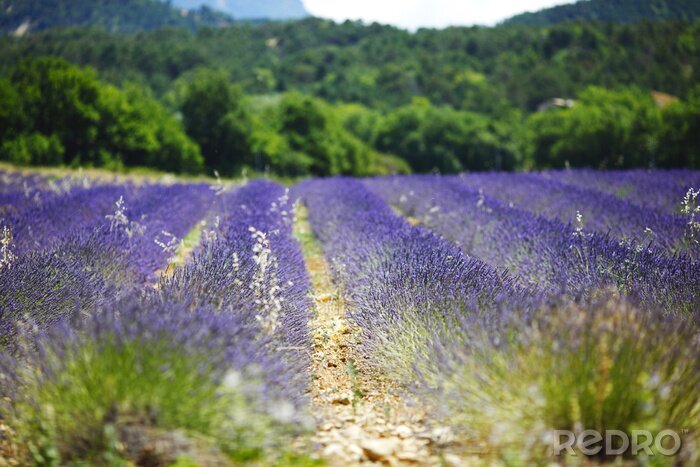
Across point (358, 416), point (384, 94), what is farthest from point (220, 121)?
point (384, 94)

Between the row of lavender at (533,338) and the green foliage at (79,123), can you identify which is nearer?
the row of lavender at (533,338)

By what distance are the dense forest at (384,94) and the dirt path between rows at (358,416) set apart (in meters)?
18.4

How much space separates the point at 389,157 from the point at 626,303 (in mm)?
40999

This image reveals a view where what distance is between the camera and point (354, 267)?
4586 mm

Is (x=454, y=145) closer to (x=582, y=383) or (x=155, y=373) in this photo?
(x=582, y=383)

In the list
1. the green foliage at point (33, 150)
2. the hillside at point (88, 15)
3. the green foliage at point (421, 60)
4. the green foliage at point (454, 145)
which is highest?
the hillside at point (88, 15)

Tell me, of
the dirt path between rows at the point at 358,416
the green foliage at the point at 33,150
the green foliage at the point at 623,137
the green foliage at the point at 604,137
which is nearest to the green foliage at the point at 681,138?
the green foliage at the point at 623,137

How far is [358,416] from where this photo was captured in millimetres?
2621

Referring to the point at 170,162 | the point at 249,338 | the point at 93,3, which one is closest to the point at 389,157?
the point at 170,162
